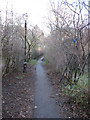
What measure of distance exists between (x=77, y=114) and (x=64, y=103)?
93 cm

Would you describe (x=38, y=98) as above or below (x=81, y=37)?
below

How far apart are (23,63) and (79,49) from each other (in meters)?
7.19

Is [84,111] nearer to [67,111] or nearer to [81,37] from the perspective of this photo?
[67,111]

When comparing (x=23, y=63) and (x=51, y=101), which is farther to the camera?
(x=23, y=63)

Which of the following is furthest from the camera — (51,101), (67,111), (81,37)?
(81,37)

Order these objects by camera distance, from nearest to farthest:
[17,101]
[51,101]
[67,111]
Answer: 1. [67,111]
2. [17,101]
3. [51,101]

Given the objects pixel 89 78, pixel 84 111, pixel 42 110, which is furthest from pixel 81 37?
pixel 42 110

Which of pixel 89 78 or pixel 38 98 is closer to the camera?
pixel 89 78

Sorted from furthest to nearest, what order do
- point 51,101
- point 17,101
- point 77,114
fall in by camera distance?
point 51,101
point 17,101
point 77,114

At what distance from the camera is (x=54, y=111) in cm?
409

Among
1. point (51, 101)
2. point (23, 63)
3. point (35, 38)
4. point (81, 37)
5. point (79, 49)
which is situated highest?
point (35, 38)

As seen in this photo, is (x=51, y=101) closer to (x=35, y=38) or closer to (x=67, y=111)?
(x=67, y=111)

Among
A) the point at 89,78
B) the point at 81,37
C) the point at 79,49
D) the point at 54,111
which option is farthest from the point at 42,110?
the point at 81,37

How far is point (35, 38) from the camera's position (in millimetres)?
12219
